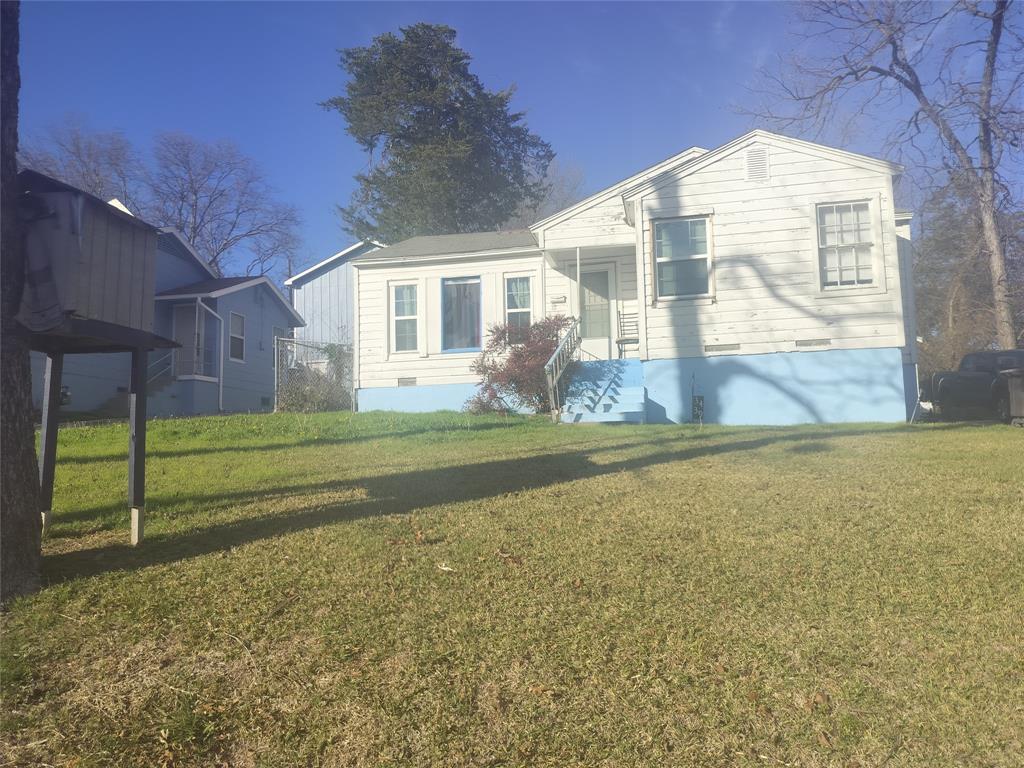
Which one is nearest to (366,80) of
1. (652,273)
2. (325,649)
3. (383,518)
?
(652,273)

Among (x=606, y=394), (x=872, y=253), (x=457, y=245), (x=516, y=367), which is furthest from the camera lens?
(x=457, y=245)

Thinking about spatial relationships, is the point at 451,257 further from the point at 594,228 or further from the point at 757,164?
the point at 757,164

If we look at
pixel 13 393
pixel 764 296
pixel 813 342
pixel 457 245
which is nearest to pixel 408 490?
pixel 13 393

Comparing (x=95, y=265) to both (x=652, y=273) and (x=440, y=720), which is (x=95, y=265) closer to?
(x=440, y=720)

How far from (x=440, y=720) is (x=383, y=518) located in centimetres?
246

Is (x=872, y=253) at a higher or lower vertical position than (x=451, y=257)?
lower

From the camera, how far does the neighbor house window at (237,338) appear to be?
66.1ft

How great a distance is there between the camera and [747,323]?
39.2 feet

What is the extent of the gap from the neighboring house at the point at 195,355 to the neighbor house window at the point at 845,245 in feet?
48.5

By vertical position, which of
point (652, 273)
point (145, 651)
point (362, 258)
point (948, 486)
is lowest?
point (145, 651)

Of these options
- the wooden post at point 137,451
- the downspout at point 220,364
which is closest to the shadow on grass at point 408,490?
the wooden post at point 137,451

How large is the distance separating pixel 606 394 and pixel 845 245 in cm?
459

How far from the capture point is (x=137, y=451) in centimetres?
428

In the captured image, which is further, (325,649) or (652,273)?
(652,273)
